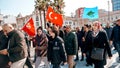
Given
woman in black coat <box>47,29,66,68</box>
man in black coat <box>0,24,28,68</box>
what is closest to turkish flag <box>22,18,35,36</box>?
woman in black coat <box>47,29,66,68</box>

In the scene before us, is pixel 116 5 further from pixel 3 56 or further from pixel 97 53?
pixel 3 56

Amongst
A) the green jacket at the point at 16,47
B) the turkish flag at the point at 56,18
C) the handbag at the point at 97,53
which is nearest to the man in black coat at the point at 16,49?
the green jacket at the point at 16,47

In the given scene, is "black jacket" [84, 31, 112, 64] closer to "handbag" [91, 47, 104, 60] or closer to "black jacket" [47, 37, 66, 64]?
"handbag" [91, 47, 104, 60]

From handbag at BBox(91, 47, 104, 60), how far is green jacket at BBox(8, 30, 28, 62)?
1786 mm

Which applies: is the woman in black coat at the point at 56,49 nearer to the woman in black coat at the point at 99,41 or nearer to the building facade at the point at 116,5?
the woman in black coat at the point at 99,41

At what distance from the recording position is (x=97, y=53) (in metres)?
7.61

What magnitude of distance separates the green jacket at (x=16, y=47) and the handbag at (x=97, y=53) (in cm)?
179

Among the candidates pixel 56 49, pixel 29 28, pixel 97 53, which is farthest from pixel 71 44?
pixel 29 28

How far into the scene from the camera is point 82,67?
38.2 feet

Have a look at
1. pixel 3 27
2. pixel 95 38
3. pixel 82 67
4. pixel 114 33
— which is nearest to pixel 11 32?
pixel 3 27

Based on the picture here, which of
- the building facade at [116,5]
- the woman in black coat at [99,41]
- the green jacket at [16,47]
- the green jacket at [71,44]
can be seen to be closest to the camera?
the green jacket at [16,47]

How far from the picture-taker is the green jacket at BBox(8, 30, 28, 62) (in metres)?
6.91

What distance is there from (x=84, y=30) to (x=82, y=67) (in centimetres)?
191

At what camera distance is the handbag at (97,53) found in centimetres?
758
